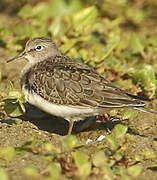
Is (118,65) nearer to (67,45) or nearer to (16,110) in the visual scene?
(67,45)

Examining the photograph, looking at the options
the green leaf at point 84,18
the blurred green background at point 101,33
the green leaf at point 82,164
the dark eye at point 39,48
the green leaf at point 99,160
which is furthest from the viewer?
the green leaf at point 84,18

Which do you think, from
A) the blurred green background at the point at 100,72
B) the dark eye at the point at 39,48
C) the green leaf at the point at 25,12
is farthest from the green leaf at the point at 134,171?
the green leaf at the point at 25,12

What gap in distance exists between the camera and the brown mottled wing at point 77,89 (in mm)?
5184

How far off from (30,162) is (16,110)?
3.10ft

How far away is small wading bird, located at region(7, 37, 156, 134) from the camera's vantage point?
17.0 ft

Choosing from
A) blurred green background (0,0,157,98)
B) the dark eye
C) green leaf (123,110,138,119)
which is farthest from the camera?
blurred green background (0,0,157,98)

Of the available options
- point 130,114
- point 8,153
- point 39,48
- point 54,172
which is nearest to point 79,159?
point 54,172

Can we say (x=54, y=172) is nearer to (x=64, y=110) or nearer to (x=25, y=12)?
(x=64, y=110)

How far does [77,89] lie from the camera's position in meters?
5.22

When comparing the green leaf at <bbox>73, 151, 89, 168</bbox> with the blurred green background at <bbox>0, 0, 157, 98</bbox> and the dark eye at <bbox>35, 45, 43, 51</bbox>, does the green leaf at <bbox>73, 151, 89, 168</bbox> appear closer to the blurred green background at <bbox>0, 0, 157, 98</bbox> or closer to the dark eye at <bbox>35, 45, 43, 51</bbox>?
the dark eye at <bbox>35, 45, 43, 51</bbox>

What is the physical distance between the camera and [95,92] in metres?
5.23

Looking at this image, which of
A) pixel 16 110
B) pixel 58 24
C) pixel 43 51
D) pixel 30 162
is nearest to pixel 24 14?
pixel 58 24

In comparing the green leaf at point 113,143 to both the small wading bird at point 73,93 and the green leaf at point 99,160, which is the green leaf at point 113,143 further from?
the small wading bird at point 73,93

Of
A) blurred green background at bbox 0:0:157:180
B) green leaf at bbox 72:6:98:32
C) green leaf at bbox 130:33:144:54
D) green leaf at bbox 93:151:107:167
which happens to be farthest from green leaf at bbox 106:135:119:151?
green leaf at bbox 72:6:98:32
